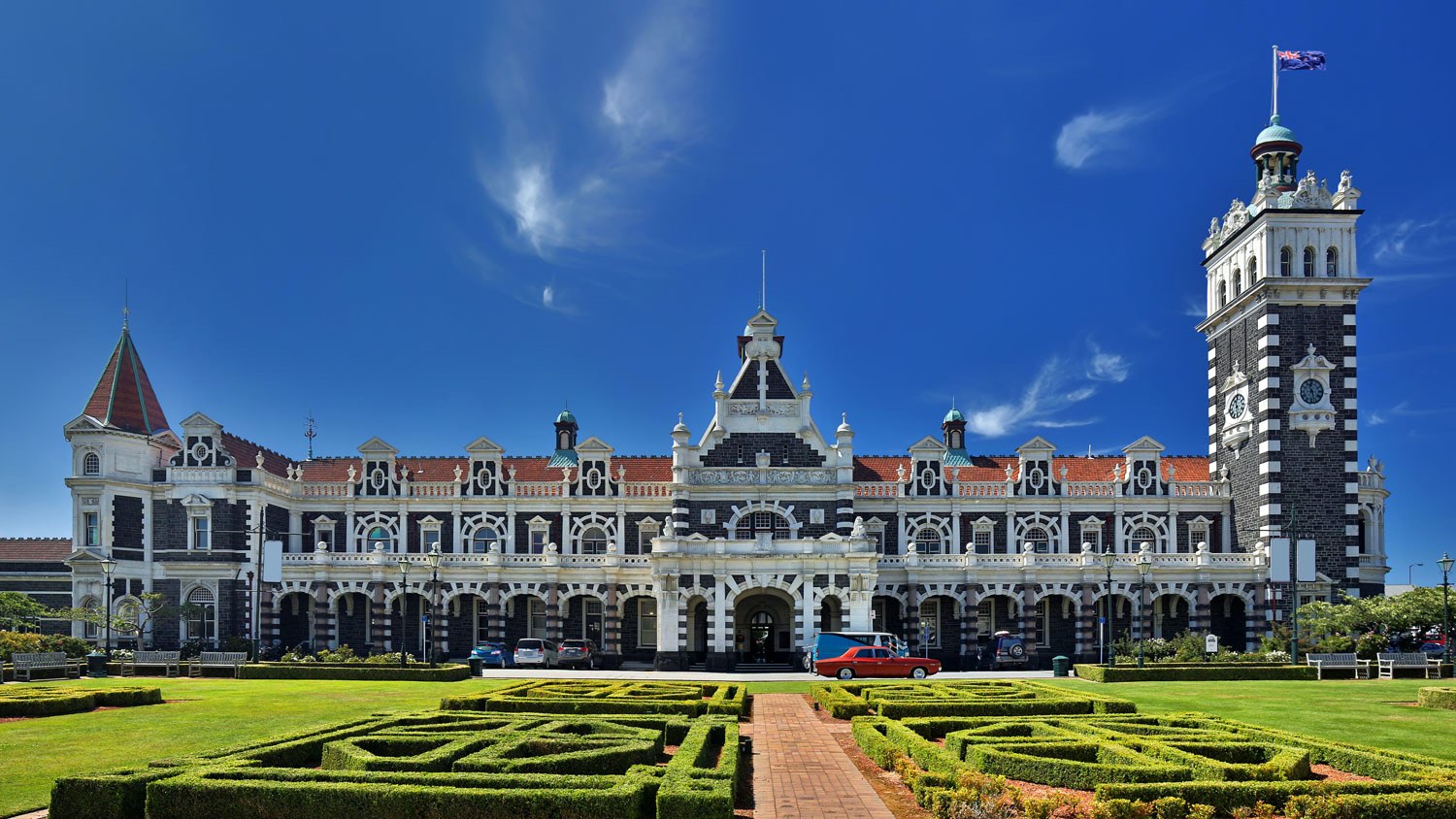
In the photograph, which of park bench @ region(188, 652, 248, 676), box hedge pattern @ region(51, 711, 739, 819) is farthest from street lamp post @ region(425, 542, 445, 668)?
box hedge pattern @ region(51, 711, 739, 819)

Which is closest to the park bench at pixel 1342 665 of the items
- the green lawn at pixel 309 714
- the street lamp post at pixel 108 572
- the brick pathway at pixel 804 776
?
the green lawn at pixel 309 714

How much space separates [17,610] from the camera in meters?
60.8

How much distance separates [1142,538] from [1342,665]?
2064 centimetres

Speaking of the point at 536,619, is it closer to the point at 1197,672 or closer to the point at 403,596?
the point at 403,596

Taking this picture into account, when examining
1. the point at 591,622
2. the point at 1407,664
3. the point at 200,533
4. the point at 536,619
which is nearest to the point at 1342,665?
the point at 1407,664

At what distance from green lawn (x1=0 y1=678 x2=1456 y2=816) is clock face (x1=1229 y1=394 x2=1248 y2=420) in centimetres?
2360

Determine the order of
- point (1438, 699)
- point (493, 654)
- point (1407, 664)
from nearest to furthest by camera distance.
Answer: point (1438, 699), point (1407, 664), point (493, 654)

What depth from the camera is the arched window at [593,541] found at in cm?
6800

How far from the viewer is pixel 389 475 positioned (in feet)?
225

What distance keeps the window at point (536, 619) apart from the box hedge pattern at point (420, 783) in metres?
45.1

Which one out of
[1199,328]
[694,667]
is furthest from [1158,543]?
[694,667]

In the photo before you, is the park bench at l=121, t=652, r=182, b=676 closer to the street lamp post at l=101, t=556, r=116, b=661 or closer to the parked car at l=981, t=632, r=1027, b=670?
the street lamp post at l=101, t=556, r=116, b=661

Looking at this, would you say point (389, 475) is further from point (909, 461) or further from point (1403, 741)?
point (1403, 741)

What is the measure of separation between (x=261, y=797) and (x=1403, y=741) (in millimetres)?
23269
